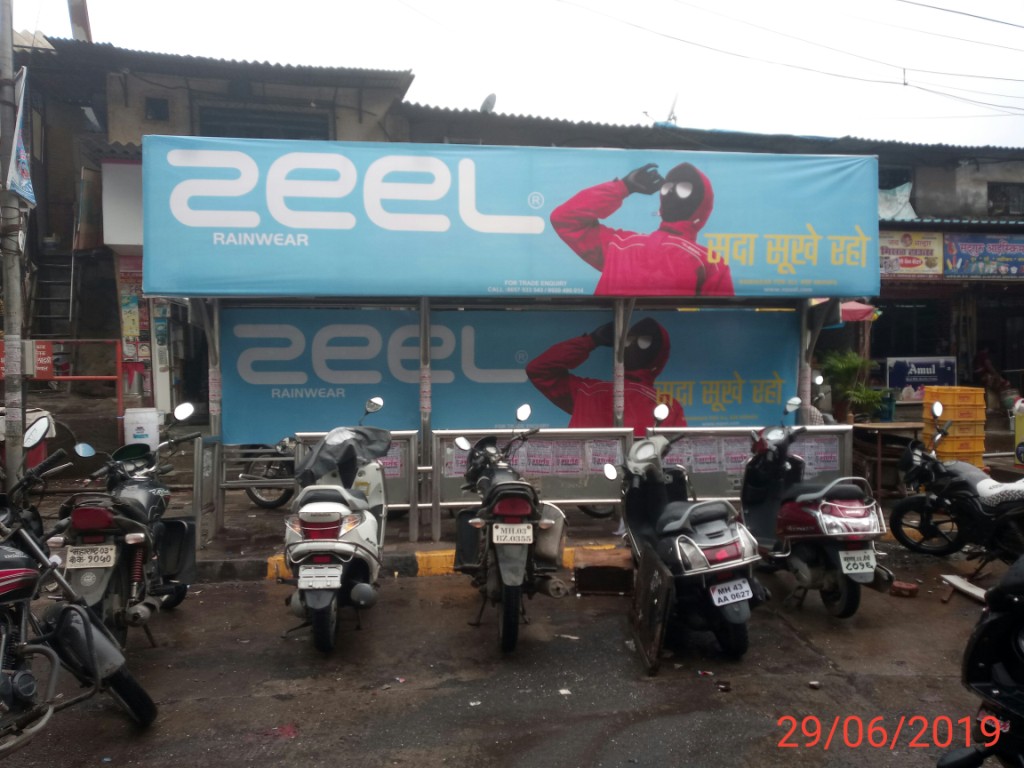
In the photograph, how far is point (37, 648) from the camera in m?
2.96

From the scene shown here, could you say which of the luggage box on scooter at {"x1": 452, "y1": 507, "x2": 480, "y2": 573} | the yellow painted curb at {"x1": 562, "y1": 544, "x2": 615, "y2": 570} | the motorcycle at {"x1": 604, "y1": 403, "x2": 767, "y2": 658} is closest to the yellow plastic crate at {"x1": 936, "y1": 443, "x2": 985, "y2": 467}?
the yellow painted curb at {"x1": 562, "y1": 544, "x2": 615, "y2": 570}

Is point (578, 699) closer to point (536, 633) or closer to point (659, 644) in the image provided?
point (659, 644)

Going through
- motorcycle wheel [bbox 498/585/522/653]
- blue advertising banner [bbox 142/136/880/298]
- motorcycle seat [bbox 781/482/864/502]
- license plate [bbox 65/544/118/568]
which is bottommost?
motorcycle wheel [bbox 498/585/522/653]

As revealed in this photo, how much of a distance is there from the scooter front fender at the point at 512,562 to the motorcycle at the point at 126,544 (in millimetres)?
2077

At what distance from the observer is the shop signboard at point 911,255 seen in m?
13.9

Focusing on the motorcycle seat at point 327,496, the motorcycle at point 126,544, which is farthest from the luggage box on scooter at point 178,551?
the motorcycle seat at point 327,496

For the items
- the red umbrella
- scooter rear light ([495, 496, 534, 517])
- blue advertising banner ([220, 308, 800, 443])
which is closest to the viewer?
scooter rear light ([495, 496, 534, 517])

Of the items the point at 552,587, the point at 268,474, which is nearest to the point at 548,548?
the point at 552,587

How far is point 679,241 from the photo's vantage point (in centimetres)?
687

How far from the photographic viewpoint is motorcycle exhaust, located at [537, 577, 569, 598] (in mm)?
4320

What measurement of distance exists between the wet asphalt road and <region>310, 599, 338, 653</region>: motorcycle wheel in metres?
0.13

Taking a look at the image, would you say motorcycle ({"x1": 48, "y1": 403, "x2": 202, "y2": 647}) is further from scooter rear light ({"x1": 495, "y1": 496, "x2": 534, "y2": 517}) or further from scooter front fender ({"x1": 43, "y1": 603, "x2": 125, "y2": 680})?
scooter rear light ({"x1": 495, "y1": 496, "x2": 534, "y2": 517})
